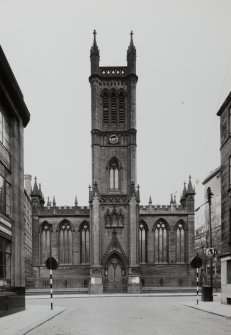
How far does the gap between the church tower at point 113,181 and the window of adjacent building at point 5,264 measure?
1273 inches

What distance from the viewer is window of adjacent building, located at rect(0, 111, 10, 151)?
24038 millimetres

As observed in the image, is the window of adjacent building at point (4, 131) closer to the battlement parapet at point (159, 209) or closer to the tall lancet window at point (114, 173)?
the tall lancet window at point (114, 173)

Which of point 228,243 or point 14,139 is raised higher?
point 14,139

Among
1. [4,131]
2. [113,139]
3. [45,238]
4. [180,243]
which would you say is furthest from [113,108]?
[4,131]

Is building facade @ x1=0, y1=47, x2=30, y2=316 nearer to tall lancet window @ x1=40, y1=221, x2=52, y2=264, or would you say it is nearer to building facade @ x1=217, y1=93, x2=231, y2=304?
building facade @ x1=217, y1=93, x2=231, y2=304

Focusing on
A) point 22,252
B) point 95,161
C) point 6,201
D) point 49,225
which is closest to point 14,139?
point 6,201

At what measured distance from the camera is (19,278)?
26.1m

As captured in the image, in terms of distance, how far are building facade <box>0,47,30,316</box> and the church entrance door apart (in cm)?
3196

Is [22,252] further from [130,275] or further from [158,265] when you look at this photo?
[158,265]

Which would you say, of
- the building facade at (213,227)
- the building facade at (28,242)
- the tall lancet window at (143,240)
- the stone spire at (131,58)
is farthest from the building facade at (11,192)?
the building facade at (213,227)

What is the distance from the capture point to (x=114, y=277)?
5816cm

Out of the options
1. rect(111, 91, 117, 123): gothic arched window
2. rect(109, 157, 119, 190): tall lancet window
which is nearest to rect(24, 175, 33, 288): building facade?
rect(109, 157, 119, 190): tall lancet window

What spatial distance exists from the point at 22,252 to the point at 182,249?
39.4 m

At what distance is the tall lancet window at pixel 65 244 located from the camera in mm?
62656
